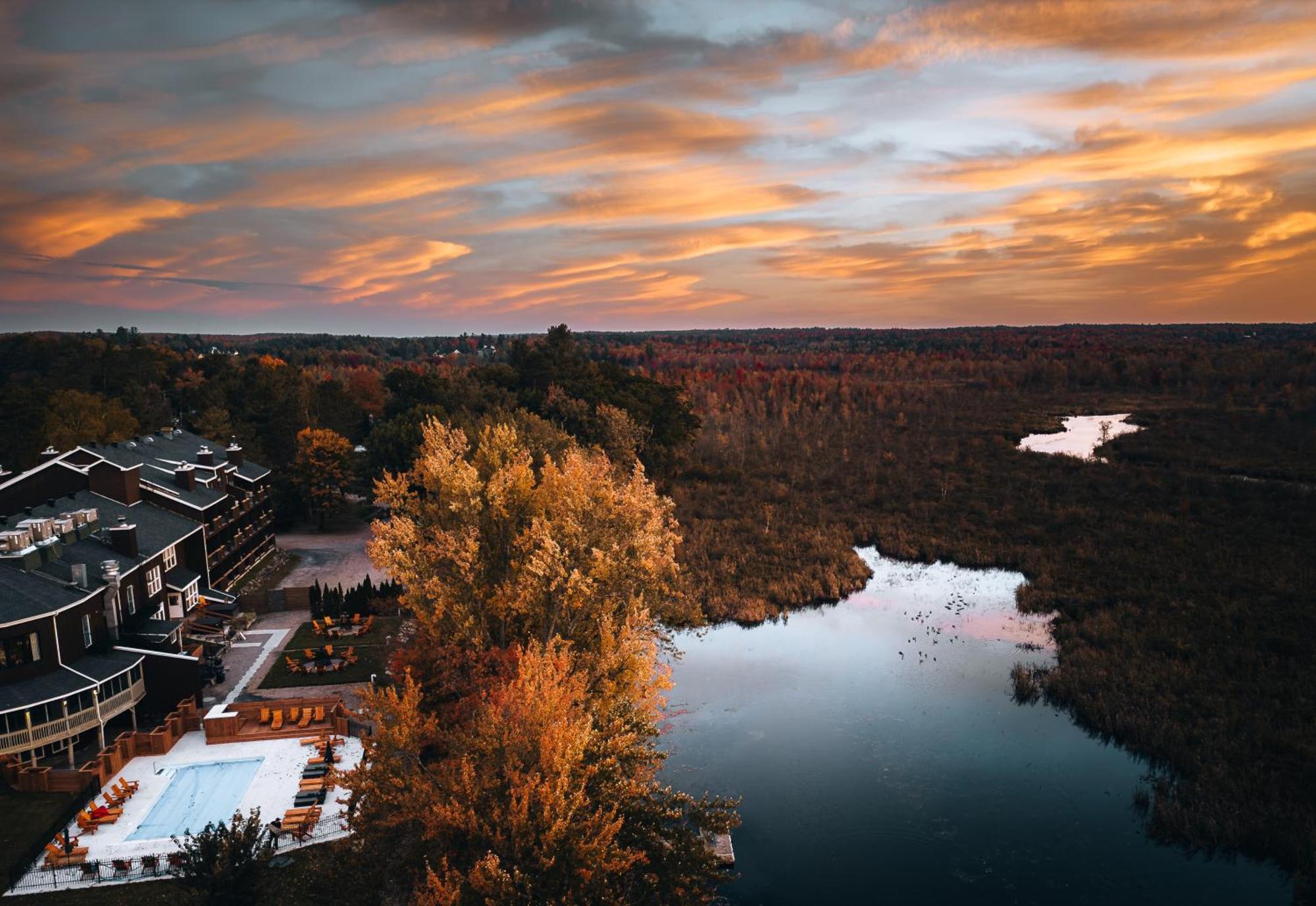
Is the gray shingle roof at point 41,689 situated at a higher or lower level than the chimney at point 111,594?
lower

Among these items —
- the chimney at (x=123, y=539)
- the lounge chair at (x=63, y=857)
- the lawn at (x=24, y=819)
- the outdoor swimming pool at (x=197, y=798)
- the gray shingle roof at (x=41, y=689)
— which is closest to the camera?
the lounge chair at (x=63, y=857)

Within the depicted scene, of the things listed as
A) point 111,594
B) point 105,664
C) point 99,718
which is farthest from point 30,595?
point 99,718

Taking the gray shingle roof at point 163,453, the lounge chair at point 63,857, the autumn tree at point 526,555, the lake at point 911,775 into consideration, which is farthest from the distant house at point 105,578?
the lake at point 911,775

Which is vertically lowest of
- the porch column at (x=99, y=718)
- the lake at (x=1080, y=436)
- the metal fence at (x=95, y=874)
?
the metal fence at (x=95, y=874)

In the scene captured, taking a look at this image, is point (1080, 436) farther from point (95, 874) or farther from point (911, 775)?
point (95, 874)

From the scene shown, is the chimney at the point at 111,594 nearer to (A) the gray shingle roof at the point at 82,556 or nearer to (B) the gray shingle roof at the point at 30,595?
(A) the gray shingle roof at the point at 82,556
